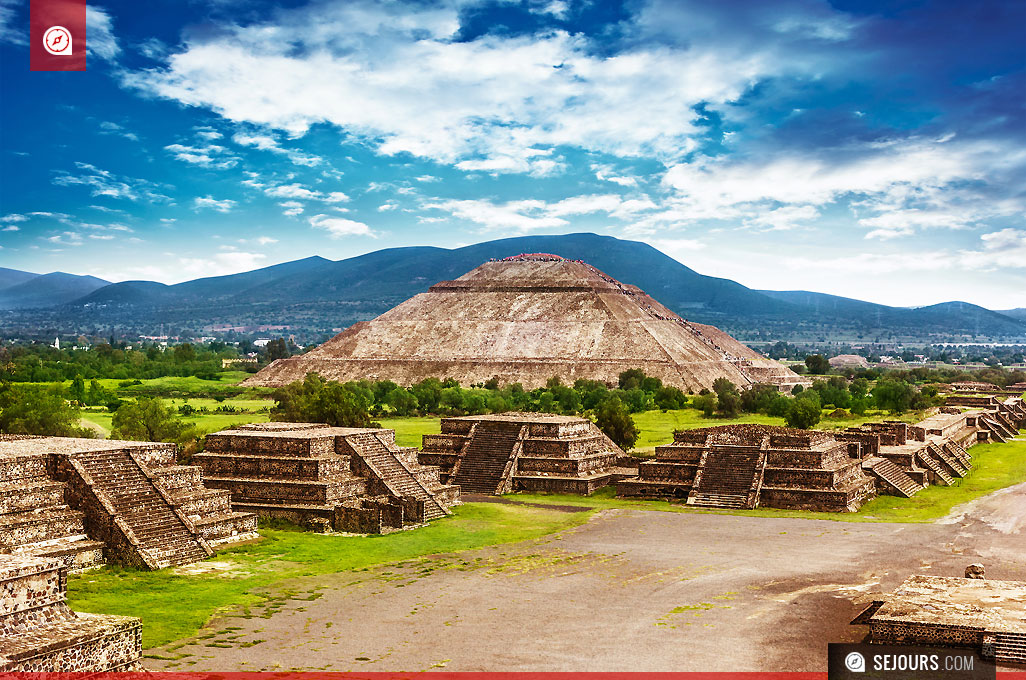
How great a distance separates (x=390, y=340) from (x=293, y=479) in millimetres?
92072

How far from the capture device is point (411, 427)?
66500 mm

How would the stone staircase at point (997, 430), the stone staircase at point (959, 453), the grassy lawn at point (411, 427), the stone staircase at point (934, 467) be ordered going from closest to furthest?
the stone staircase at point (934, 467) < the stone staircase at point (959, 453) < the grassy lawn at point (411, 427) < the stone staircase at point (997, 430)

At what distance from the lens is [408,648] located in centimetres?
1853

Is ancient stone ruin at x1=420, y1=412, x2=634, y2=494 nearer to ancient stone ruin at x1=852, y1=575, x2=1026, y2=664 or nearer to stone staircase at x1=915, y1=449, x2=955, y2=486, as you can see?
stone staircase at x1=915, y1=449, x2=955, y2=486

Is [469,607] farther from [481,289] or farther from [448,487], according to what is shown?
[481,289]

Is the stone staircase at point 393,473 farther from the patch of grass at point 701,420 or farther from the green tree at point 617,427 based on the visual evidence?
the patch of grass at point 701,420

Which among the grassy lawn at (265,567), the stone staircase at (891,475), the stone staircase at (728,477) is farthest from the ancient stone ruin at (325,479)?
the stone staircase at (891,475)

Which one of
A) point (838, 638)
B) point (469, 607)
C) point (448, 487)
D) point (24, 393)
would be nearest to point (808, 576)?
point (838, 638)

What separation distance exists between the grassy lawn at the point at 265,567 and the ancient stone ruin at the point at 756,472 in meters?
5.89

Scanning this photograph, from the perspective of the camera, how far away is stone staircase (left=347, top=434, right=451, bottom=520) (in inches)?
1380

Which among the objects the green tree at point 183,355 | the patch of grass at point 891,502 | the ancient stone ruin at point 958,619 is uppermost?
the green tree at point 183,355

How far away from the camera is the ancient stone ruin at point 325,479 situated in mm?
32188

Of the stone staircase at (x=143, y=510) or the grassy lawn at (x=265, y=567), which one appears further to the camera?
the stone staircase at (x=143, y=510)

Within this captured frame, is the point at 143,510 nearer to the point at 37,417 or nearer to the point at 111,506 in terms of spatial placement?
the point at 111,506
